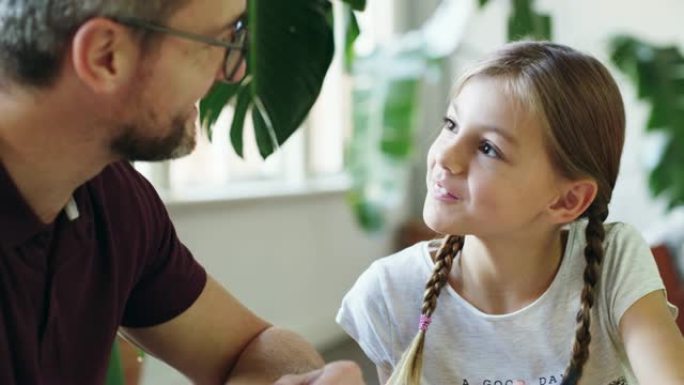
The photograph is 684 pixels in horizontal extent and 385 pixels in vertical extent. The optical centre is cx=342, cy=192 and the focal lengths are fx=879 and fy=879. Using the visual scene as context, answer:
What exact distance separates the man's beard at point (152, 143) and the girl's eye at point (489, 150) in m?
0.37

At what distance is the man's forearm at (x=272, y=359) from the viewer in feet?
3.68

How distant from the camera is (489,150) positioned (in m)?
1.10

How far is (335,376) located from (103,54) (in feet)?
1.42

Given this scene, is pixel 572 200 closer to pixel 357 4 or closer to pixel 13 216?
pixel 357 4

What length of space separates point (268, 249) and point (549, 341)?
200 cm

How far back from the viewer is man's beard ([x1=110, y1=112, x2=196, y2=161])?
923mm

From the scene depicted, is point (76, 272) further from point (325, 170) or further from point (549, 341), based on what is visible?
point (325, 170)

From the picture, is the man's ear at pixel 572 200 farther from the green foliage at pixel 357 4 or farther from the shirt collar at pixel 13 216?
the shirt collar at pixel 13 216

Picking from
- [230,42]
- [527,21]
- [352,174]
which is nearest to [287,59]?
[230,42]

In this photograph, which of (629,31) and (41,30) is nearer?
(41,30)

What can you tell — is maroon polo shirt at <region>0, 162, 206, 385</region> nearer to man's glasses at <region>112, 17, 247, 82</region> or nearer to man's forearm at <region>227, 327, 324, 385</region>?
man's forearm at <region>227, 327, 324, 385</region>

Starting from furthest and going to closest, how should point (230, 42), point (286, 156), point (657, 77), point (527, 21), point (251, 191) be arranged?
point (286, 156), point (251, 191), point (657, 77), point (527, 21), point (230, 42)

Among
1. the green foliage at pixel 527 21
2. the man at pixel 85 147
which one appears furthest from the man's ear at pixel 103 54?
the green foliage at pixel 527 21

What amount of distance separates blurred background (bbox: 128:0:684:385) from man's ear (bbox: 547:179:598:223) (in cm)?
79
